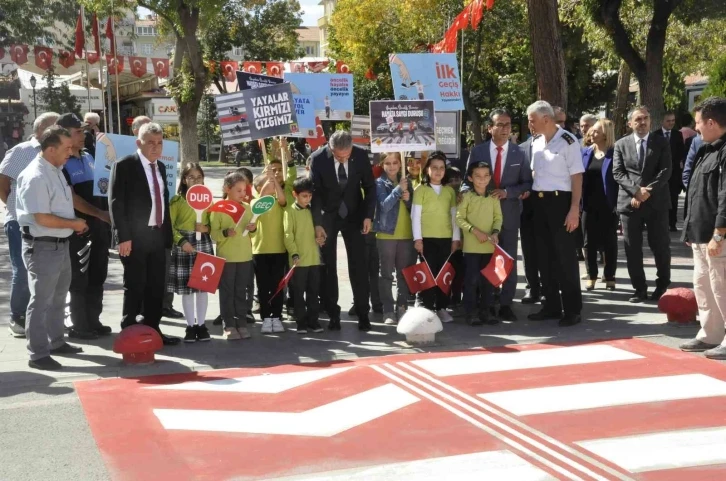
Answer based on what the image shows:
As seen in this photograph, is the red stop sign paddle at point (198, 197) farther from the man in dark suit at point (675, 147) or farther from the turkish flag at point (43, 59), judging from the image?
the turkish flag at point (43, 59)

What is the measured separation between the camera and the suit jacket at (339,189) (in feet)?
30.3

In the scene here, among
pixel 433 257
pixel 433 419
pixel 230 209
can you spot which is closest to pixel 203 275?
pixel 230 209

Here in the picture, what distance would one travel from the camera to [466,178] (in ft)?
31.7

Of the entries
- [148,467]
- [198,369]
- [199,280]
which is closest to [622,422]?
[148,467]

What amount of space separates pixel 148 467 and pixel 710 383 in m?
4.13

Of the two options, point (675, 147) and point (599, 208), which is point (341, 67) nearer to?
point (675, 147)

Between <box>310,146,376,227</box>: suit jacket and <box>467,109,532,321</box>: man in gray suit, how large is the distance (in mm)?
1133

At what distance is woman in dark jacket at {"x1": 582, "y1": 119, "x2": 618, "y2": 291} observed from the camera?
1123 cm

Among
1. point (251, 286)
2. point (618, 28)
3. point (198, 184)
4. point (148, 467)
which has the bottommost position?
point (148, 467)

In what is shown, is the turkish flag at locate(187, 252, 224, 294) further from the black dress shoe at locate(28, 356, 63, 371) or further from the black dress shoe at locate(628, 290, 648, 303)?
the black dress shoe at locate(628, 290, 648, 303)

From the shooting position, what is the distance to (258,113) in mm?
9516

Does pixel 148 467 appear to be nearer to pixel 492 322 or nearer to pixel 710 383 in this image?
pixel 710 383

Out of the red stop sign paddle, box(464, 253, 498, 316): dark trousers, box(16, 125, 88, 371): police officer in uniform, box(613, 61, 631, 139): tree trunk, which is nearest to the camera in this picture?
box(16, 125, 88, 371): police officer in uniform

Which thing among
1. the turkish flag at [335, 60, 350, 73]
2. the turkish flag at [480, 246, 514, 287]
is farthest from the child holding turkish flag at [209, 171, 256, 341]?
the turkish flag at [335, 60, 350, 73]
